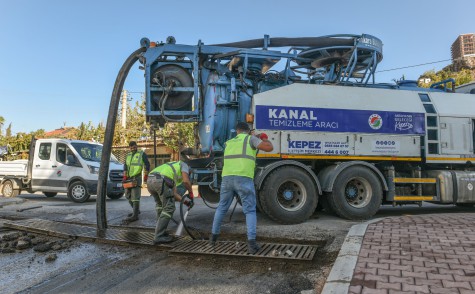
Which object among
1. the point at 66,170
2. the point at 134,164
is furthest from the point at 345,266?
the point at 66,170

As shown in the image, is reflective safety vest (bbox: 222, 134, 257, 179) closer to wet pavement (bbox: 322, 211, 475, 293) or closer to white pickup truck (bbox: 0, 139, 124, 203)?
wet pavement (bbox: 322, 211, 475, 293)

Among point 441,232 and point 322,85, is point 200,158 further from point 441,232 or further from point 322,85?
point 441,232

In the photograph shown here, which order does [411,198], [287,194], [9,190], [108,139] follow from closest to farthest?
[108,139]
[287,194]
[411,198]
[9,190]

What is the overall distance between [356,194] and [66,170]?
9009 millimetres

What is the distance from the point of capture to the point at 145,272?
13.6ft

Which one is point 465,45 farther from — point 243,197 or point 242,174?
point 243,197

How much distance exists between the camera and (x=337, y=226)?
19.4 ft

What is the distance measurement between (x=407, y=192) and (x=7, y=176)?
1271 centimetres

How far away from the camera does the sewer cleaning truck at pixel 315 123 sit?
20.9ft

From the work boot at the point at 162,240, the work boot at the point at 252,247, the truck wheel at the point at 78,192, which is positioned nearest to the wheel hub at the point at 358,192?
the work boot at the point at 252,247

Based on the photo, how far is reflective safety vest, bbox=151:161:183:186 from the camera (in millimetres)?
5555

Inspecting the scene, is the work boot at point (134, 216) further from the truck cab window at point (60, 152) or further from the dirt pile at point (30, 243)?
the truck cab window at point (60, 152)

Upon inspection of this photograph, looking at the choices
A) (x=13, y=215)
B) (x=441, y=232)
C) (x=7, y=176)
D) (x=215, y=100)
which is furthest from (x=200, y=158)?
(x=7, y=176)

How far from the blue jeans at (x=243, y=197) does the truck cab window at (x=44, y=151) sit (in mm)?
9257
